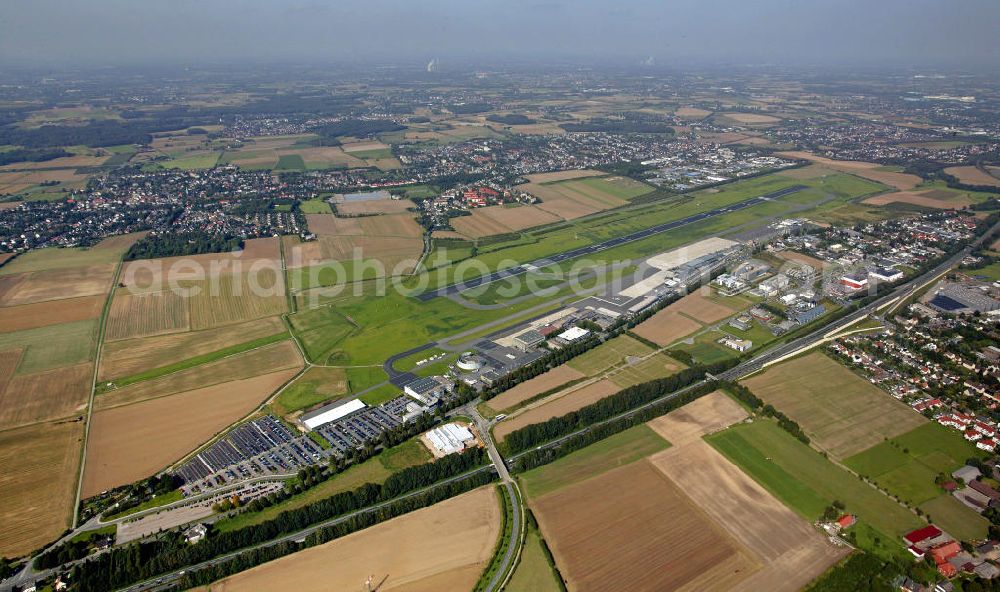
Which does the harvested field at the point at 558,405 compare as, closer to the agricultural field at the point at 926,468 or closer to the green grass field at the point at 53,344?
the agricultural field at the point at 926,468

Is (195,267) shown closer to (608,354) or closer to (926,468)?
(608,354)

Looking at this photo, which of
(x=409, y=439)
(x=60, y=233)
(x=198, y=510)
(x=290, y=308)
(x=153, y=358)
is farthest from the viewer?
(x=60, y=233)

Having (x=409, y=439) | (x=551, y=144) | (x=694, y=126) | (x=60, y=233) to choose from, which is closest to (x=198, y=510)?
(x=409, y=439)

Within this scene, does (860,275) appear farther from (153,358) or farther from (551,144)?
(551,144)

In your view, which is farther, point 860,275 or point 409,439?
point 860,275

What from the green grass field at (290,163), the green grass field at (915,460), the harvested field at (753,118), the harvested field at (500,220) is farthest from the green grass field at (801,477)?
the harvested field at (753,118)

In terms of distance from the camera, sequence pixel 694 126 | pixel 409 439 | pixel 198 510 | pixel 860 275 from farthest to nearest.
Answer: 1. pixel 694 126
2. pixel 860 275
3. pixel 409 439
4. pixel 198 510

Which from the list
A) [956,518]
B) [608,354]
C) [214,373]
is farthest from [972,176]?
[214,373]
